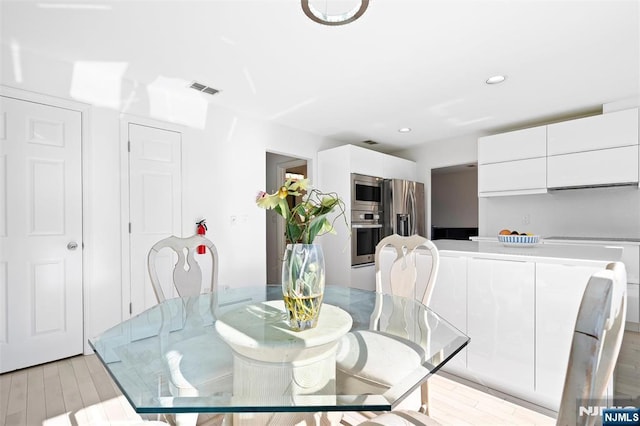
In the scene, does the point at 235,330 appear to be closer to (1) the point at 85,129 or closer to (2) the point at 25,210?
(2) the point at 25,210

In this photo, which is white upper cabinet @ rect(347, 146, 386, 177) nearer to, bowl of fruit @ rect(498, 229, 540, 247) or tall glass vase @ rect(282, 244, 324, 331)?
bowl of fruit @ rect(498, 229, 540, 247)

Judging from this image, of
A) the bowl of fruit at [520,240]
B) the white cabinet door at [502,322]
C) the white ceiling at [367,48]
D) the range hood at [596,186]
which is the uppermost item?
the white ceiling at [367,48]

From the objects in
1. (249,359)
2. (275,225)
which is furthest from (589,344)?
(275,225)

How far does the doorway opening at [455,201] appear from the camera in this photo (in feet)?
23.3

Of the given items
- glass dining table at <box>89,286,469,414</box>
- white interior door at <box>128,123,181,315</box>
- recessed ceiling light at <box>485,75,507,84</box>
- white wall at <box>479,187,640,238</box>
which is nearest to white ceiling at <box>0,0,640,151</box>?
recessed ceiling light at <box>485,75,507,84</box>

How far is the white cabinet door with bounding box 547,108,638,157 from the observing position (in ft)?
10.4

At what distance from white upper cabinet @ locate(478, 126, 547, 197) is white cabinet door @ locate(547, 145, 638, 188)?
12 cm

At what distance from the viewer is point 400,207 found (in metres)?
4.71

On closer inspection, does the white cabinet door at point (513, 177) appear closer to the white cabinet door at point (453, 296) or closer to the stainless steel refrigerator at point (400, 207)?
the stainless steel refrigerator at point (400, 207)

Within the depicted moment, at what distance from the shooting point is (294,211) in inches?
46.1

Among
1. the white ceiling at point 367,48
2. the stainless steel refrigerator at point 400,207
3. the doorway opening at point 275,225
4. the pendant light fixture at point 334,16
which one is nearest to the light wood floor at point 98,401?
the pendant light fixture at point 334,16

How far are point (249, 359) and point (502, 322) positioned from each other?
5.39 ft

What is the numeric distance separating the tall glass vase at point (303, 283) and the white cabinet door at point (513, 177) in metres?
3.73

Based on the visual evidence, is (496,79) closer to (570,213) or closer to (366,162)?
(366,162)
